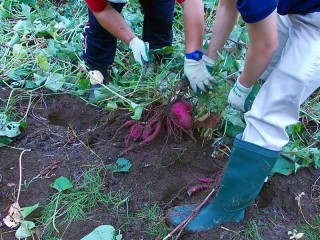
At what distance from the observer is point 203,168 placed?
6.24 ft

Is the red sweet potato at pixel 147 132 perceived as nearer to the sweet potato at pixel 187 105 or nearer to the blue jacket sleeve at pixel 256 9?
the sweet potato at pixel 187 105

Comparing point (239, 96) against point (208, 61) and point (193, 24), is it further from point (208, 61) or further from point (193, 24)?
point (193, 24)

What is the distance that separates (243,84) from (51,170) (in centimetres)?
80

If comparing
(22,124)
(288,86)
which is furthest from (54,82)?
(288,86)

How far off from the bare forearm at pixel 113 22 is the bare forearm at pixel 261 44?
72cm

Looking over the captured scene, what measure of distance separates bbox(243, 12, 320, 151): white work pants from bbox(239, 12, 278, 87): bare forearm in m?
0.07

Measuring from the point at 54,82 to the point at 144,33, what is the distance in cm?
49

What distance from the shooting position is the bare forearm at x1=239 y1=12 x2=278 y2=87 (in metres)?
1.28

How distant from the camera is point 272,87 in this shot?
1.45m

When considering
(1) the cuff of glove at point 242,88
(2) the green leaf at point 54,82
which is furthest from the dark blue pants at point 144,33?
(1) the cuff of glove at point 242,88

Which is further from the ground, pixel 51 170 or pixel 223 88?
pixel 223 88

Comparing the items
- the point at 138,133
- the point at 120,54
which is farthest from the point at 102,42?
the point at 138,133

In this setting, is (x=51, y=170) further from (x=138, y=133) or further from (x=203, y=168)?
(x=203, y=168)

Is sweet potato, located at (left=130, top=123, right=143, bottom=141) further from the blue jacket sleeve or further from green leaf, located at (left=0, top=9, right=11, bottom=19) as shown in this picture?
green leaf, located at (left=0, top=9, right=11, bottom=19)
